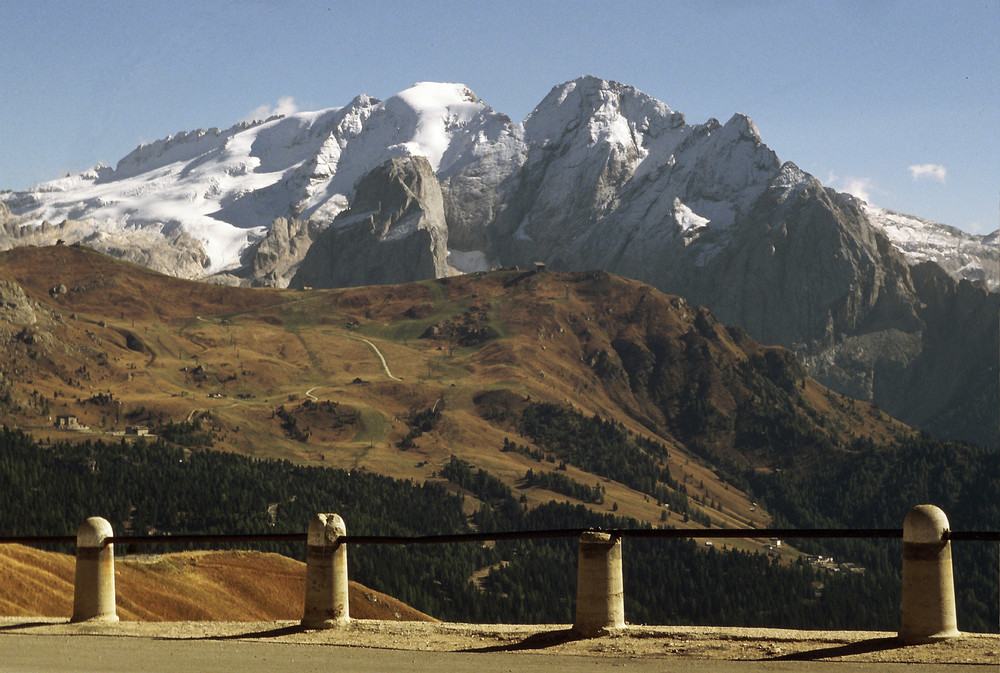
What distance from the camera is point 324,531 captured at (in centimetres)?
3067

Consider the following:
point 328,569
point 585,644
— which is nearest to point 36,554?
point 328,569

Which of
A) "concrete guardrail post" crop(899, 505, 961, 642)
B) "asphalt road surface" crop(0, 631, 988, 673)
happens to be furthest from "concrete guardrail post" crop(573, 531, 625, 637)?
"concrete guardrail post" crop(899, 505, 961, 642)

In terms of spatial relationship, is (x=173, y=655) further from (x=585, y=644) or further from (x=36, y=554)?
(x=36, y=554)

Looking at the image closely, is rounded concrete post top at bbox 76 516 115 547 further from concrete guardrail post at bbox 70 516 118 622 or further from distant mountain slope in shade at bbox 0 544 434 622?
distant mountain slope in shade at bbox 0 544 434 622

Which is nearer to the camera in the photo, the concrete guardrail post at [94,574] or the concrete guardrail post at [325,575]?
the concrete guardrail post at [325,575]

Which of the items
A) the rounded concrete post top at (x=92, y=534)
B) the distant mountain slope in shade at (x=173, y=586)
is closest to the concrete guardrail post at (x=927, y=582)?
the rounded concrete post top at (x=92, y=534)

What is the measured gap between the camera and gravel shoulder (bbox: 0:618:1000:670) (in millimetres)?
24984

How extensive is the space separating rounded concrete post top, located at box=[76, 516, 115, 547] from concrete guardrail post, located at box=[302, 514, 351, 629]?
613cm

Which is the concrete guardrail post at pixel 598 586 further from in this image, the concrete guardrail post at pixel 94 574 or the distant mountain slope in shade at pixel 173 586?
the distant mountain slope in shade at pixel 173 586

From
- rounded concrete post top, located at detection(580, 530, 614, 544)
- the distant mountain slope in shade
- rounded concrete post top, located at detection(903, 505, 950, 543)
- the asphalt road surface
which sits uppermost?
rounded concrete post top, located at detection(903, 505, 950, 543)

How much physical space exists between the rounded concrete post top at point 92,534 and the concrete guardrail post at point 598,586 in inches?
512

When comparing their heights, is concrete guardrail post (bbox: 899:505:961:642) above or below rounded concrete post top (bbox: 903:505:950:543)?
below

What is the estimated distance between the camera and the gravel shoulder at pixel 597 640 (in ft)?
82.0

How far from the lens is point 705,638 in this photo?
A: 27000 mm
